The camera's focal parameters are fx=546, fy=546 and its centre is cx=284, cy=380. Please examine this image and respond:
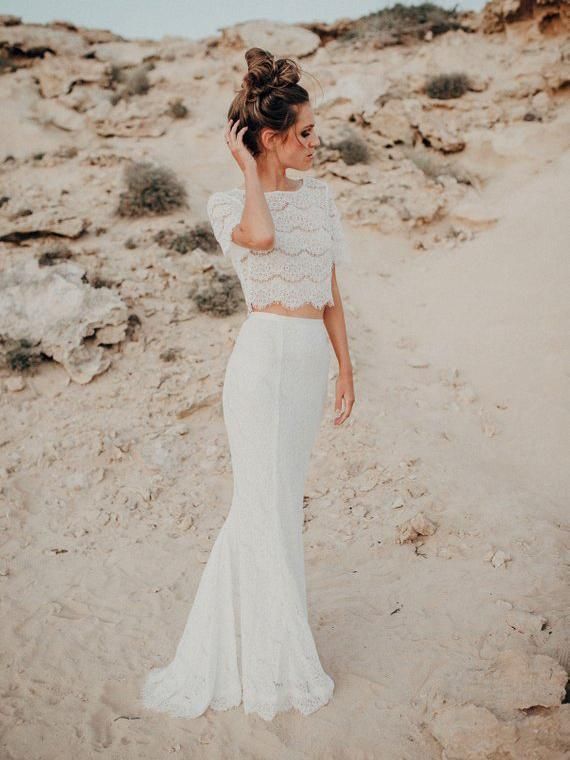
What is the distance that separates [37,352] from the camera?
566 centimetres

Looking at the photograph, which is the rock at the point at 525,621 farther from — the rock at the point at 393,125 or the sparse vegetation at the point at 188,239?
the rock at the point at 393,125

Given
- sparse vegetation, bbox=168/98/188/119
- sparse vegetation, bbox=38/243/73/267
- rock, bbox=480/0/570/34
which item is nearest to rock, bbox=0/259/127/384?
sparse vegetation, bbox=38/243/73/267

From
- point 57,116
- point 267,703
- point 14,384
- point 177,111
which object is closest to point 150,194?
point 14,384

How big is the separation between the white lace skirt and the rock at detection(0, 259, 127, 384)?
12.5ft

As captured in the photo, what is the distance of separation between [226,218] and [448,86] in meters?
10.6

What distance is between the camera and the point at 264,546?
7.34 ft

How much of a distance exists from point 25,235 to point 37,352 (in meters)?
2.60

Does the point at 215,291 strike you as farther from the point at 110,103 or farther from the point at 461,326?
the point at 110,103

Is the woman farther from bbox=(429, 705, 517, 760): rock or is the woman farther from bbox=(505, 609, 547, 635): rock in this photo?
bbox=(505, 609, 547, 635): rock

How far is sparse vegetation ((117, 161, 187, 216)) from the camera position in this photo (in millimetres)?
8023

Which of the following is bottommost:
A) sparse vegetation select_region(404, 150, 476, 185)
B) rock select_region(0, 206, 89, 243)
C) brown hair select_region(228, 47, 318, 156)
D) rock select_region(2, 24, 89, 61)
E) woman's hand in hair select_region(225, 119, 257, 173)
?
rock select_region(0, 206, 89, 243)

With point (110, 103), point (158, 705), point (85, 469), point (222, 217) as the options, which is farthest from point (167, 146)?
point (158, 705)

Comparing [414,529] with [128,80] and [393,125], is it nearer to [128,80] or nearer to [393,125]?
[393,125]

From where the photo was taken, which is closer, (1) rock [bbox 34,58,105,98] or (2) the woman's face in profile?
(2) the woman's face in profile
